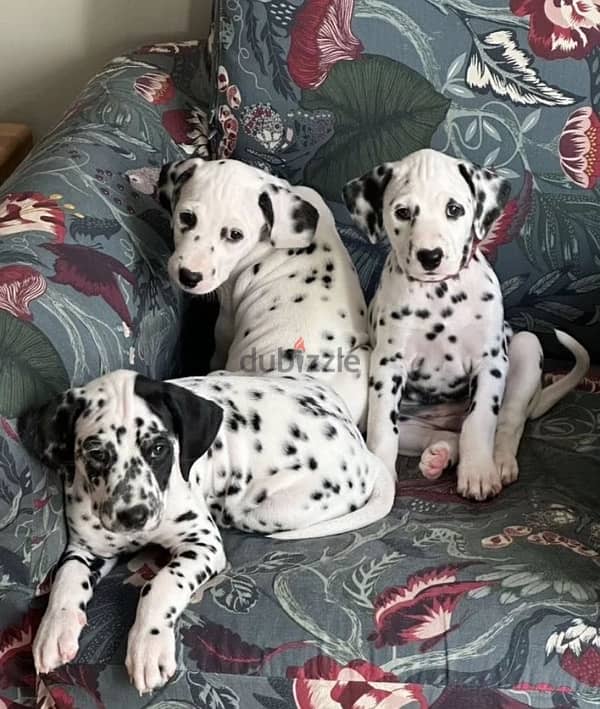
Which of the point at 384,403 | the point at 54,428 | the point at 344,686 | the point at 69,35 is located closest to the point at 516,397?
the point at 384,403

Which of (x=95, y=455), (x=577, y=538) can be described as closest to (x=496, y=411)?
(x=577, y=538)

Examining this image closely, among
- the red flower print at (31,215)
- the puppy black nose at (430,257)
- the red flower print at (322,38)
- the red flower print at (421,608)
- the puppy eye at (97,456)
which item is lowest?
the red flower print at (421,608)

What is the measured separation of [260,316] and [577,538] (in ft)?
2.60

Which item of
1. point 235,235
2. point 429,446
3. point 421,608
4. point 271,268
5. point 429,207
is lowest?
point 429,446

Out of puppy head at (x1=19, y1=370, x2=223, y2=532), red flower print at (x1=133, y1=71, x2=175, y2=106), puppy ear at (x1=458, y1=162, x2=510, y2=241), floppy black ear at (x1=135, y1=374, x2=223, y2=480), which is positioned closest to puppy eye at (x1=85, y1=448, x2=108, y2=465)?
puppy head at (x1=19, y1=370, x2=223, y2=532)

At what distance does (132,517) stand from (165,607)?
0.14m

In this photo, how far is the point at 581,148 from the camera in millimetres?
2186

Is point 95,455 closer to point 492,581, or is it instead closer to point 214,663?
point 214,663

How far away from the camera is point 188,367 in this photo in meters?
2.29

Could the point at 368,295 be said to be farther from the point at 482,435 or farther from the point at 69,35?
the point at 69,35

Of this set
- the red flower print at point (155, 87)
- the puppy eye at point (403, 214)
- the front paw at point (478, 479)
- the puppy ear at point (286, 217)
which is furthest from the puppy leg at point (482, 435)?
the red flower print at point (155, 87)

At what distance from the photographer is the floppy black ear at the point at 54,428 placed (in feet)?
5.12

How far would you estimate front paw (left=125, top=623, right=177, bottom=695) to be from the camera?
145 cm

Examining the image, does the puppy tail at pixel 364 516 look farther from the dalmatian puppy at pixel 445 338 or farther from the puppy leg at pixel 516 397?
the puppy leg at pixel 516 397
